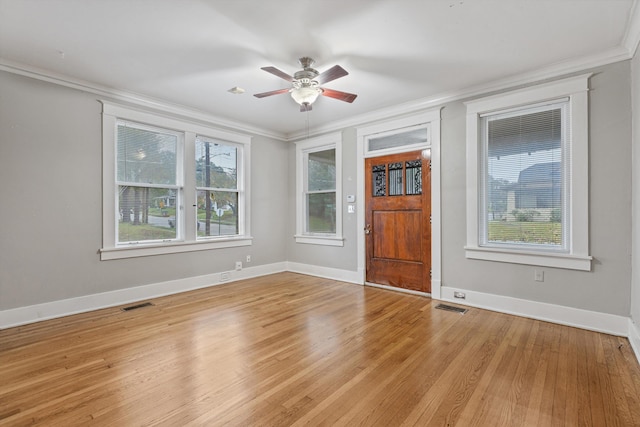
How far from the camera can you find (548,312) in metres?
3.28

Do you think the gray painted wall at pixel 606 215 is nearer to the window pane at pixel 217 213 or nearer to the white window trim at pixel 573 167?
the white window trim at pixel 573 167

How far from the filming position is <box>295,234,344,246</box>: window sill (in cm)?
Answer: 528

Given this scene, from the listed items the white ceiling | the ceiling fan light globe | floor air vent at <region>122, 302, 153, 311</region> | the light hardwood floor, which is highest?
the white ceiling

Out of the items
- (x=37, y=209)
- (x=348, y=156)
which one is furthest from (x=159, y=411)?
(x=348, y=156)

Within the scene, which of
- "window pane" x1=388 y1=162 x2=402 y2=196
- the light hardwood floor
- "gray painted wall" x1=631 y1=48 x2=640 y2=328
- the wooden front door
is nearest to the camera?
the light hardwood floor

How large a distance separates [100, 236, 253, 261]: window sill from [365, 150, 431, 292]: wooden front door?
7.35 feet

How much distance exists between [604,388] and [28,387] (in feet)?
12.9

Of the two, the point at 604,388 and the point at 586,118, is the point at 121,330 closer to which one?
the point at 604,388

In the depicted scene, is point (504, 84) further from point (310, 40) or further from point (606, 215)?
point (310, 40)

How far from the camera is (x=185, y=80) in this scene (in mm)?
3578

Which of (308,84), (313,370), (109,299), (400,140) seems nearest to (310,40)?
(308,84)

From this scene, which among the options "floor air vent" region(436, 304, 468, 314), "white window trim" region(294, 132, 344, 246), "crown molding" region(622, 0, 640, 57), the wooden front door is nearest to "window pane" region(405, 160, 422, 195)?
the wooden front door

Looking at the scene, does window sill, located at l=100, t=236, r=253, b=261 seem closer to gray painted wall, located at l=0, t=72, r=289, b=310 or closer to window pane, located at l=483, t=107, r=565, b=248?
gray painted wall, located at l=0, t=72, r=289, b=310

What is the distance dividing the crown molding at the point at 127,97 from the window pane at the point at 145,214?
3.72 feet
